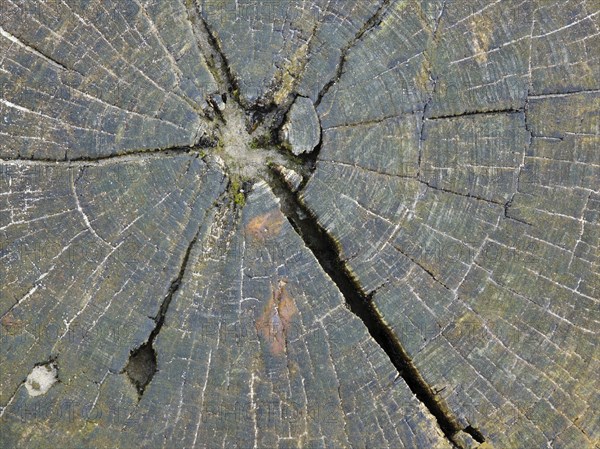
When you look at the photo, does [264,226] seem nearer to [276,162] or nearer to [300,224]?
[300,224]

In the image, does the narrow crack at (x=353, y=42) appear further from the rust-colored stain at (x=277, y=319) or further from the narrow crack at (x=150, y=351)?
the rust-colored stain at (x=277, y=319)

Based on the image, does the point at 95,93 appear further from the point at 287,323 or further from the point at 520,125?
the point at 520,125

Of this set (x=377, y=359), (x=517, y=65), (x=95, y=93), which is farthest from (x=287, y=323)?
(x=517, y=65)

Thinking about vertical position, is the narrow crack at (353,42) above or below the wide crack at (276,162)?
above

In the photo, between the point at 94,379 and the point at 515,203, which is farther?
the point at 515,203

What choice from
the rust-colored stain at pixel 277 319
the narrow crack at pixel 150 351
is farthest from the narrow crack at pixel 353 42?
the rust-colored stain at pixel 277 319

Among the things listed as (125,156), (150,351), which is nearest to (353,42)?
(125,156)
